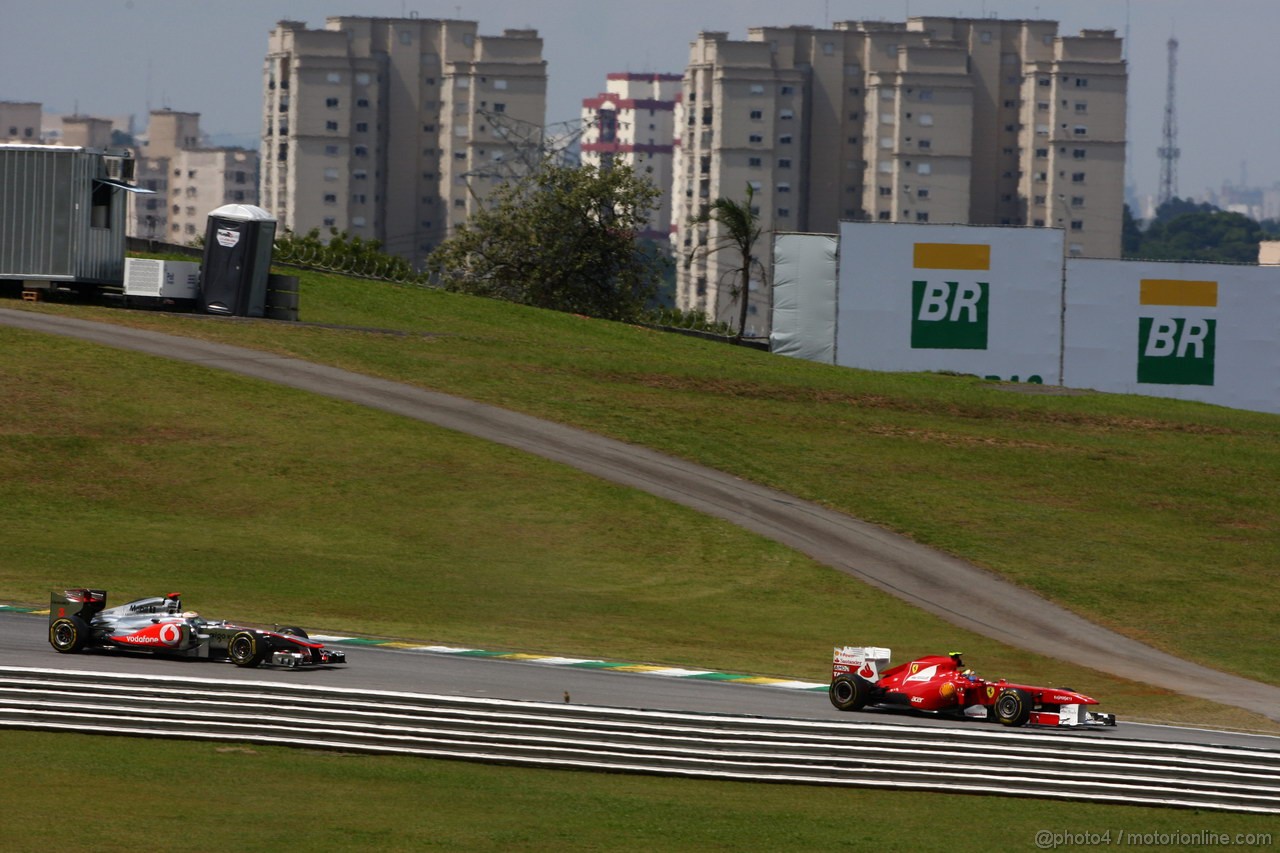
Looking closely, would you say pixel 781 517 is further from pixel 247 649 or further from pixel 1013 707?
pixel 247 649

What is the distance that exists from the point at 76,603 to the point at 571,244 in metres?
59.4

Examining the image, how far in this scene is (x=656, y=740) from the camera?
20.1m

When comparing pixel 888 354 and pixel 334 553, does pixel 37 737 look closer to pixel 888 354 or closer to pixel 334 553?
pixel 334 553

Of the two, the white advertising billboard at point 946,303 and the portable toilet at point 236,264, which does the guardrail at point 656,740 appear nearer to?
the portable toilet at point 236,264

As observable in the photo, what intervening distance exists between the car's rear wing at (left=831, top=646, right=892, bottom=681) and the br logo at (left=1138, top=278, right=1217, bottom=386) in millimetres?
51536

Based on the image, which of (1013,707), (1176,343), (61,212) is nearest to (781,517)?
(1013,707)

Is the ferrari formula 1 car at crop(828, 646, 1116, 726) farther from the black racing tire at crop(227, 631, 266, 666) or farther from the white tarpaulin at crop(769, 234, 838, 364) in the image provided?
the white tarpaulin at crop(769, 234, 838, 364)

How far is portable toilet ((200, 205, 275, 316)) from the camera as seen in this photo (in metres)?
55.7

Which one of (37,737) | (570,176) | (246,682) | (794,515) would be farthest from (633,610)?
(570,176)

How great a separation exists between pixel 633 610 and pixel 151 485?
13704 millimetres

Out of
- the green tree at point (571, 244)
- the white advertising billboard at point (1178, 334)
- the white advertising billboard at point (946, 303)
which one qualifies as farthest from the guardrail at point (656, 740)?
the green tree at point (571, 244)

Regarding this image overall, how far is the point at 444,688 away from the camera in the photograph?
900 inches

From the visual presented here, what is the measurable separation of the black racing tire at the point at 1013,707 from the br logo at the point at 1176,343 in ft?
170

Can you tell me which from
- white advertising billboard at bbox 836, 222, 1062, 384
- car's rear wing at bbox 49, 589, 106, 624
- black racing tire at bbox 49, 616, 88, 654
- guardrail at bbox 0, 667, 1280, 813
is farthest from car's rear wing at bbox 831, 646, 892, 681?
white advertising billboard at bbox 836, 222, 1062, 384
